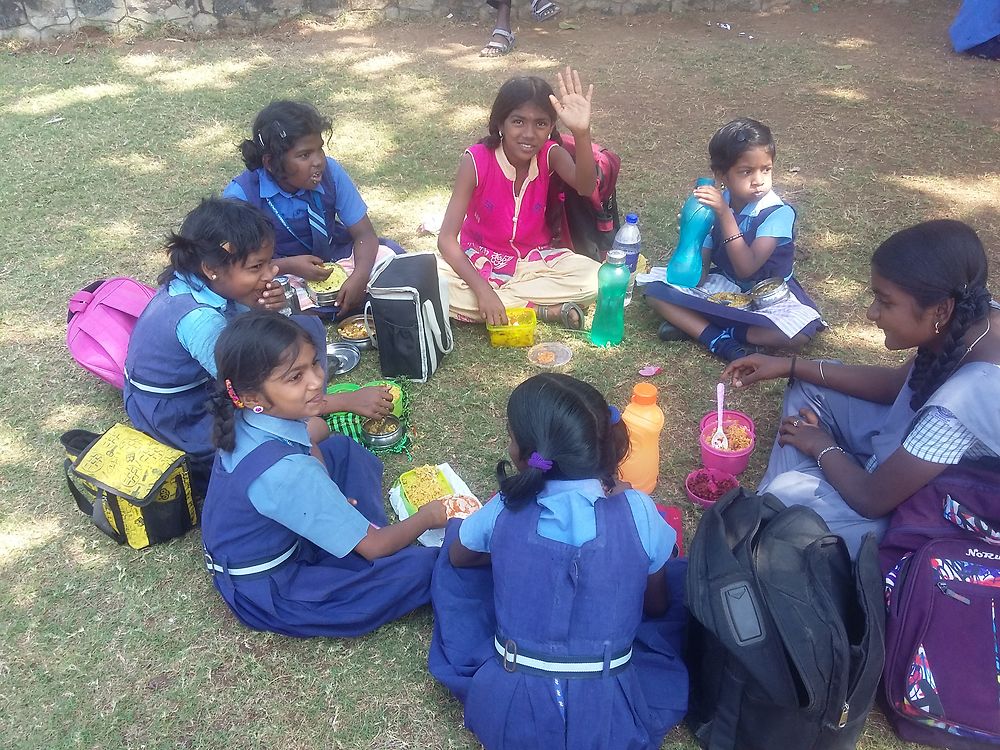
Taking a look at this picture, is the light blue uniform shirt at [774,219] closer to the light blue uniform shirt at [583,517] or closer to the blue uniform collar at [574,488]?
the light blue uniform shirt at [583,517]

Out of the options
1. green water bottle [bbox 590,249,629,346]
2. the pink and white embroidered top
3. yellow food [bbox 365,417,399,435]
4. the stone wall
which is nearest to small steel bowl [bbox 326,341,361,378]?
yellow food [bbox 365,417,399,435]

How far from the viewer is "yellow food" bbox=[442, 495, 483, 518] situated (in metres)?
2.71

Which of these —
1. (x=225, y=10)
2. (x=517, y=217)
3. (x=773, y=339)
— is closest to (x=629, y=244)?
(x=517, y=217)

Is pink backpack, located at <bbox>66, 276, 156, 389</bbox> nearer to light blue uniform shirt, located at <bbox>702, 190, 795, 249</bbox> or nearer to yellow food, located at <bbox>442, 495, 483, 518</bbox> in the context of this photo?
yellow food, located at <bbox>442, 495, 483, 518</bbox>

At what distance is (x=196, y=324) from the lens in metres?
2.74

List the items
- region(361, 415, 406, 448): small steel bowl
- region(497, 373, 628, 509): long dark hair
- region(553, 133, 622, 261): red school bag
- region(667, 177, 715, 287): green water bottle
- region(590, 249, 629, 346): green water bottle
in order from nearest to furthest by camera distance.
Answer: region(497, 373, 628, 509): long dark hair → region(361, 415, 406, 448): small steel bowl → region(590, 249, 629, 346): green water bottle → region(667, 177, 715, 287): green water bottle → region(553, 133, 622, 261): red school bag

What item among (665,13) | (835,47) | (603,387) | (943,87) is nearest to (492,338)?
(603,387)

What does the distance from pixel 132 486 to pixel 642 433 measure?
1803 millimetres

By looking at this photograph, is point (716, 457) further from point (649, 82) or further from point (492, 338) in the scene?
point (649, 82)

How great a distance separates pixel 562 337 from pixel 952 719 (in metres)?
2.34

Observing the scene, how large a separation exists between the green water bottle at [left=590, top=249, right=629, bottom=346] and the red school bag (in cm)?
44

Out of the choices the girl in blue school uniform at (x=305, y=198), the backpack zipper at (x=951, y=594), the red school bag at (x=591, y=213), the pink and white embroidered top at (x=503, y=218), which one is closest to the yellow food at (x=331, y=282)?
the girl in blue school uniform at (x=305, y=198)

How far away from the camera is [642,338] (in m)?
3.83

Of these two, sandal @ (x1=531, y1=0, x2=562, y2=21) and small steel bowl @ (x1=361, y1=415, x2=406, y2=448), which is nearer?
small steel bowl @ (x1=361, y1=415, x2=406, y2=448)
